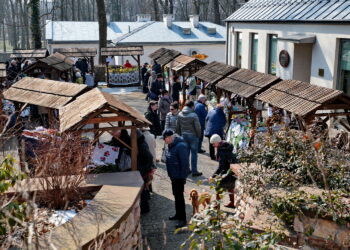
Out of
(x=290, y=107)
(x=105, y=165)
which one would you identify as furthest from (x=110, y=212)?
(x=290, y=107)

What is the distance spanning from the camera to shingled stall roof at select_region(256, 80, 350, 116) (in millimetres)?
8367

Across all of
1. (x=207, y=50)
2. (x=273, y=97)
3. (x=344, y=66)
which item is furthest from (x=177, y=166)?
(x=207, y=50)

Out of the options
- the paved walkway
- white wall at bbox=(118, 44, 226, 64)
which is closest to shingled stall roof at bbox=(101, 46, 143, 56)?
white wall at bbox=(118, 44, 226, 64)

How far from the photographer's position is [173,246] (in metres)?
6.90

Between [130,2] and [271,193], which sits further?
[130,2]

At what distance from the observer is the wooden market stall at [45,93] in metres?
8.90

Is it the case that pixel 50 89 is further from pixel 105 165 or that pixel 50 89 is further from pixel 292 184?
pixel 292 184

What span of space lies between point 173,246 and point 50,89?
4.73 meters

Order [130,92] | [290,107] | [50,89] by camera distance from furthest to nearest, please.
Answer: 1. [130,92]
2. [50,89]
3. [290,107]

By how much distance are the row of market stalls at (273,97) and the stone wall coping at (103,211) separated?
2.93m

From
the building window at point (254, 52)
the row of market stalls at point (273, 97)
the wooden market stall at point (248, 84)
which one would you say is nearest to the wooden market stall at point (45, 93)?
the wooden market stall at point (248, 84)

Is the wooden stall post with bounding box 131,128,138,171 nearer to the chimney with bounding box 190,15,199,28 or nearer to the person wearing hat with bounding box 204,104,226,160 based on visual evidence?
the person wearing hat with bounding box 204,104,226,160

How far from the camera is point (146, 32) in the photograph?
35125 mm

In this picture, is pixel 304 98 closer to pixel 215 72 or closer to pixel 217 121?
pixel 217 121
